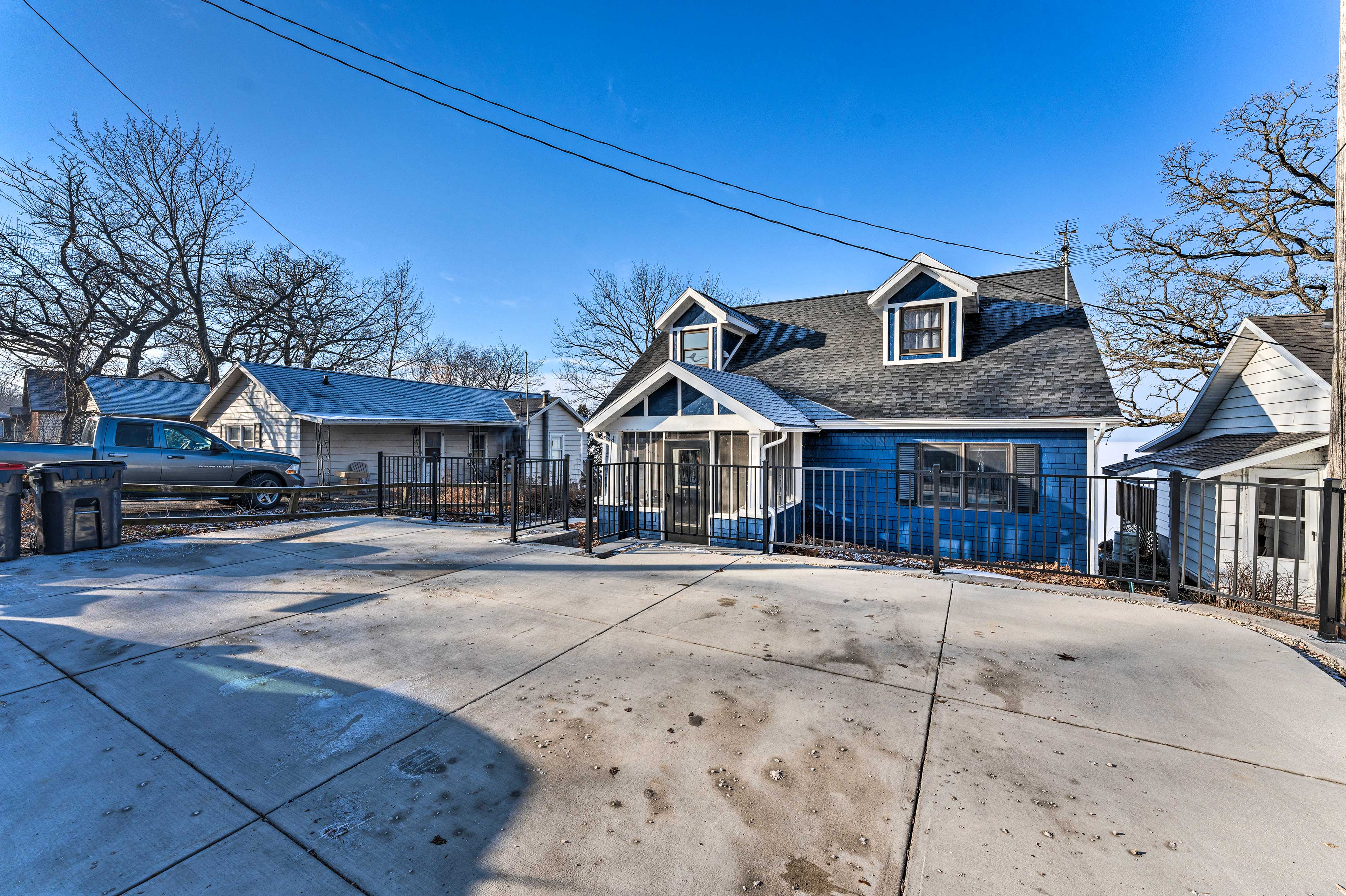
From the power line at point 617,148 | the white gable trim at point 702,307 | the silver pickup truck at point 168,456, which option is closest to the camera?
the power line at point 617,148

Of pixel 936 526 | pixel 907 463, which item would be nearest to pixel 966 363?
pixel 907 463

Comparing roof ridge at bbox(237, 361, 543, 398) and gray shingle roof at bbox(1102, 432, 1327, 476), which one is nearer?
gray shingle roof at bbox(1102, 432, 1327, 476)

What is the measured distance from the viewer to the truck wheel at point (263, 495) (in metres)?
12.3

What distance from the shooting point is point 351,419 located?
55.5 ft

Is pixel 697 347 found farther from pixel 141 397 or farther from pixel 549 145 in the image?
pixel 141 397

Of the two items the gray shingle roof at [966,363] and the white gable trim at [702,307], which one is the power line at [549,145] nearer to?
the gray shingle roof at [966,363]

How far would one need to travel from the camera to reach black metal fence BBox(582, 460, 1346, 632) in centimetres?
827

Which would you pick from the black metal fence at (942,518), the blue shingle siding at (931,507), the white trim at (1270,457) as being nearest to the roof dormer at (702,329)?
the blue shingle siding at (931,507)

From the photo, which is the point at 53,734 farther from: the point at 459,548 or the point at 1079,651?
the point at 1079,651

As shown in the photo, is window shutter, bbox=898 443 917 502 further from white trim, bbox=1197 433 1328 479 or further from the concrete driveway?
the concrete driveway

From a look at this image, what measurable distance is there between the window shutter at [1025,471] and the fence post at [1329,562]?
607cm

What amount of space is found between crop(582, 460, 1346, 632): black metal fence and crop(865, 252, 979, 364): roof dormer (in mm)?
2985

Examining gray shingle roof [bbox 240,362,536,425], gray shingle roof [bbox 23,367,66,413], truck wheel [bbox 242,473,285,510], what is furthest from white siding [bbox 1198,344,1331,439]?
gray shingle roof [bbox 23,367,66,413]

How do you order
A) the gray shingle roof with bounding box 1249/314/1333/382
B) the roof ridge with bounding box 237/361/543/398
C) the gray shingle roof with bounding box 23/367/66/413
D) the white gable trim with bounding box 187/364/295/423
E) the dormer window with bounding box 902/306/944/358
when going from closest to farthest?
the gray shingle roof with bounding box 1249/314/1333/382, the dormer window with bounding box 902/306/944/358, the white gable trim with bounding box 187/364/295/423, the roof ridge with bounding box 237/361/543/398, the gray shingle roof with bounding box 23/367/66/413
